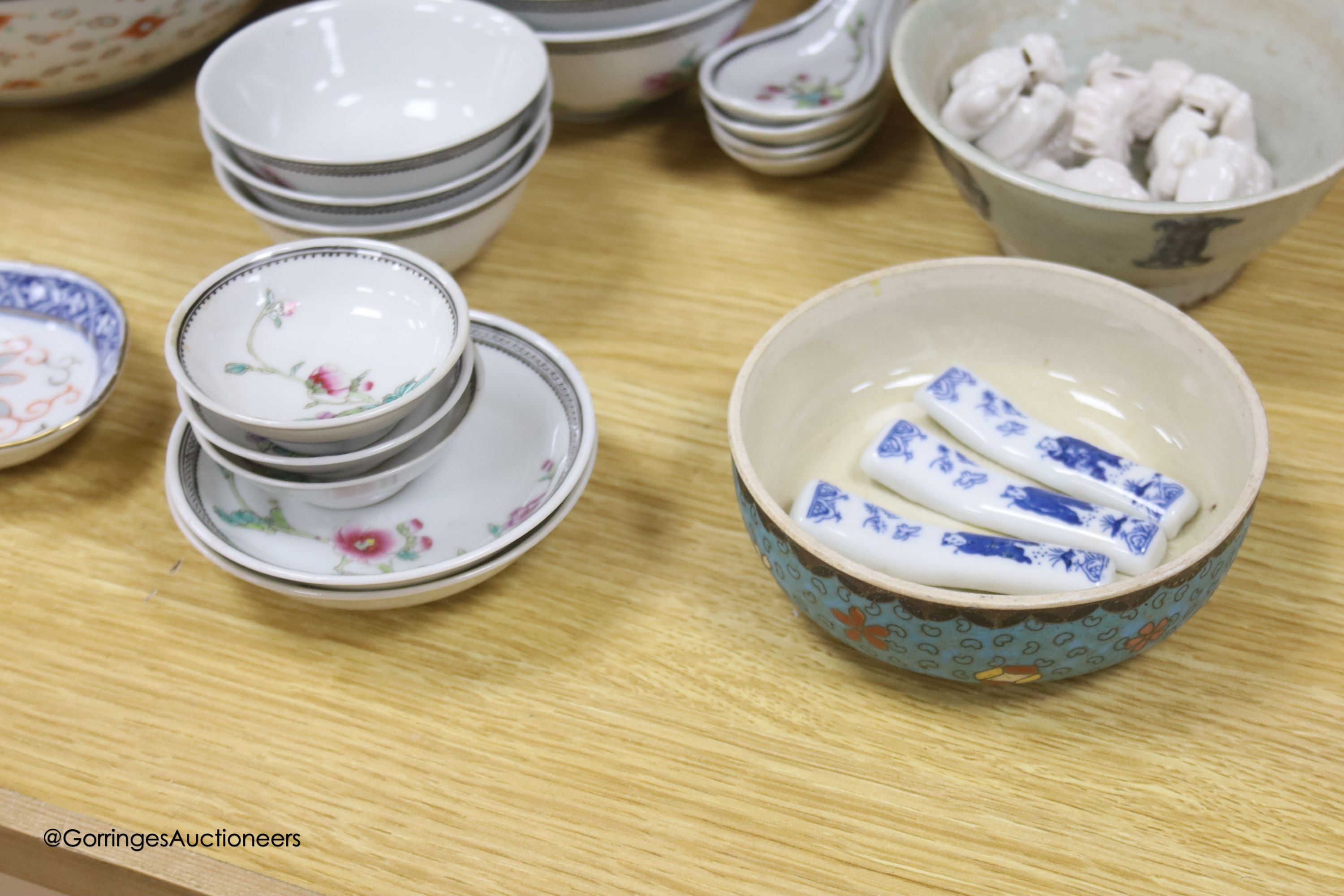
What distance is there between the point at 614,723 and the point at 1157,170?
1.63 feet

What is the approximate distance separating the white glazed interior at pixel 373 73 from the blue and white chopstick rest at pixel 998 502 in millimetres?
376

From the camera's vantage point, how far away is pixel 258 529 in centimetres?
62

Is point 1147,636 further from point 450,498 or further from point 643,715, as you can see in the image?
point 450,498

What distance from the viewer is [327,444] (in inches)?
22.8

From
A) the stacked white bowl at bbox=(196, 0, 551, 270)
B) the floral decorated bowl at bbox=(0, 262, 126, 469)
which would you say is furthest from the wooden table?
the stacked white bowl at bbox=(196, 0, 551, 270)

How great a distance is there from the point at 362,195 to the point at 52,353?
24 centimetres

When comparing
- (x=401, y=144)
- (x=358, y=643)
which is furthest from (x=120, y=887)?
(x=401, y=144)

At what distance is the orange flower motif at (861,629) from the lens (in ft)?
1.69

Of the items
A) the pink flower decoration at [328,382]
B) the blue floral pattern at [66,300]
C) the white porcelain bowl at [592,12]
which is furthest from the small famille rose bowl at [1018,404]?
the blue floral pattern at [66,300]

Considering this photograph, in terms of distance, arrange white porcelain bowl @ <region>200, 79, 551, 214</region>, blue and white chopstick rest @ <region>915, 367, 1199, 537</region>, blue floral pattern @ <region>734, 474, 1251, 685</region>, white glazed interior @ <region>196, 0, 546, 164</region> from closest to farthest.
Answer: blue floral pattern @ <region>734, 474, 1251, 685</region>
blue and white chopstick rest @ <region>915, 367, 1199, 537</region>
white porcelain bowl @ <region>200, 79, 551, 214</region>
white glazed interior @ <region>196, 0, 546, 164</region>

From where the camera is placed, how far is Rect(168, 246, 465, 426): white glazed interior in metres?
0.62

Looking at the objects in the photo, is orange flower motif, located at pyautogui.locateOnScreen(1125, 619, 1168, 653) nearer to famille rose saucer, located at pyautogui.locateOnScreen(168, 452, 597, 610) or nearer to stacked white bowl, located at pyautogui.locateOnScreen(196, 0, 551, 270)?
famille rose saucer, located at pyautogui.locateOnScreen(168, 452, 597, 610)

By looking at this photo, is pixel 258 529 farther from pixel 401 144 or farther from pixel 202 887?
pixel 401 144

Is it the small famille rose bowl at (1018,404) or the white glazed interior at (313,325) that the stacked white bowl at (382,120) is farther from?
the small famille rose bowl at (1018,404)
